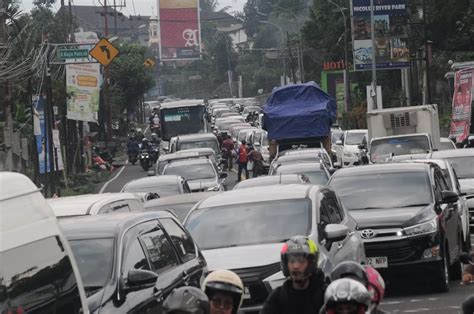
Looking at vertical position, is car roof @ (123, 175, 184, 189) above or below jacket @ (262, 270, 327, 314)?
below

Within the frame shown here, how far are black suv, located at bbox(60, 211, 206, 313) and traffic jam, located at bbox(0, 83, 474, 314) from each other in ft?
0.04

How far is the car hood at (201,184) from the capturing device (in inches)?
1235

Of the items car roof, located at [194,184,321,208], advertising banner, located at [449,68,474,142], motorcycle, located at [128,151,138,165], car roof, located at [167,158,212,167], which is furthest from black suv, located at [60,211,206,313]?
motorcycle, located at [128,151,138,165]

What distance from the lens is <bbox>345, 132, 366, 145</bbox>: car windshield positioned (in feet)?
167

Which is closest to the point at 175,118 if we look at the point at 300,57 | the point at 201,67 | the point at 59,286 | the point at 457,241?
the point at 300,57

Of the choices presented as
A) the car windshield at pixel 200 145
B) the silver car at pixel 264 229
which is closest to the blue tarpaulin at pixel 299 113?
the car windshield at pixel 200 145

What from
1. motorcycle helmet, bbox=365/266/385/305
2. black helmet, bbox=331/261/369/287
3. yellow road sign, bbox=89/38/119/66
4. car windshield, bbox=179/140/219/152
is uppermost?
yellow road sign, bbox=89/38/119/66

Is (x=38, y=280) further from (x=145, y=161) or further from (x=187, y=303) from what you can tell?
(x=145, y=161)

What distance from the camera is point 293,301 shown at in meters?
7.68

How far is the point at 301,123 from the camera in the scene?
43312 mm

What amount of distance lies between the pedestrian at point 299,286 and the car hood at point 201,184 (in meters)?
23.3

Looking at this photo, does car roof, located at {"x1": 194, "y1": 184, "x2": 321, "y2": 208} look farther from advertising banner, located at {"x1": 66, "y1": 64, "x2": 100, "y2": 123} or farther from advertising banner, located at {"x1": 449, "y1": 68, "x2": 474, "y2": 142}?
advertising banner, located at {"x1": 66, "y1": 64, "x2": 100, "y2": 123}

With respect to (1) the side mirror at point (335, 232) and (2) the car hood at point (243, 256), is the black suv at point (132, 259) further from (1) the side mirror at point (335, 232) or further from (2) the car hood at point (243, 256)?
(1) the side mirror at point (335, 232)

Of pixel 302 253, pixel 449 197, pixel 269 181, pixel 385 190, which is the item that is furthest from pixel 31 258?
pixel 269 181
